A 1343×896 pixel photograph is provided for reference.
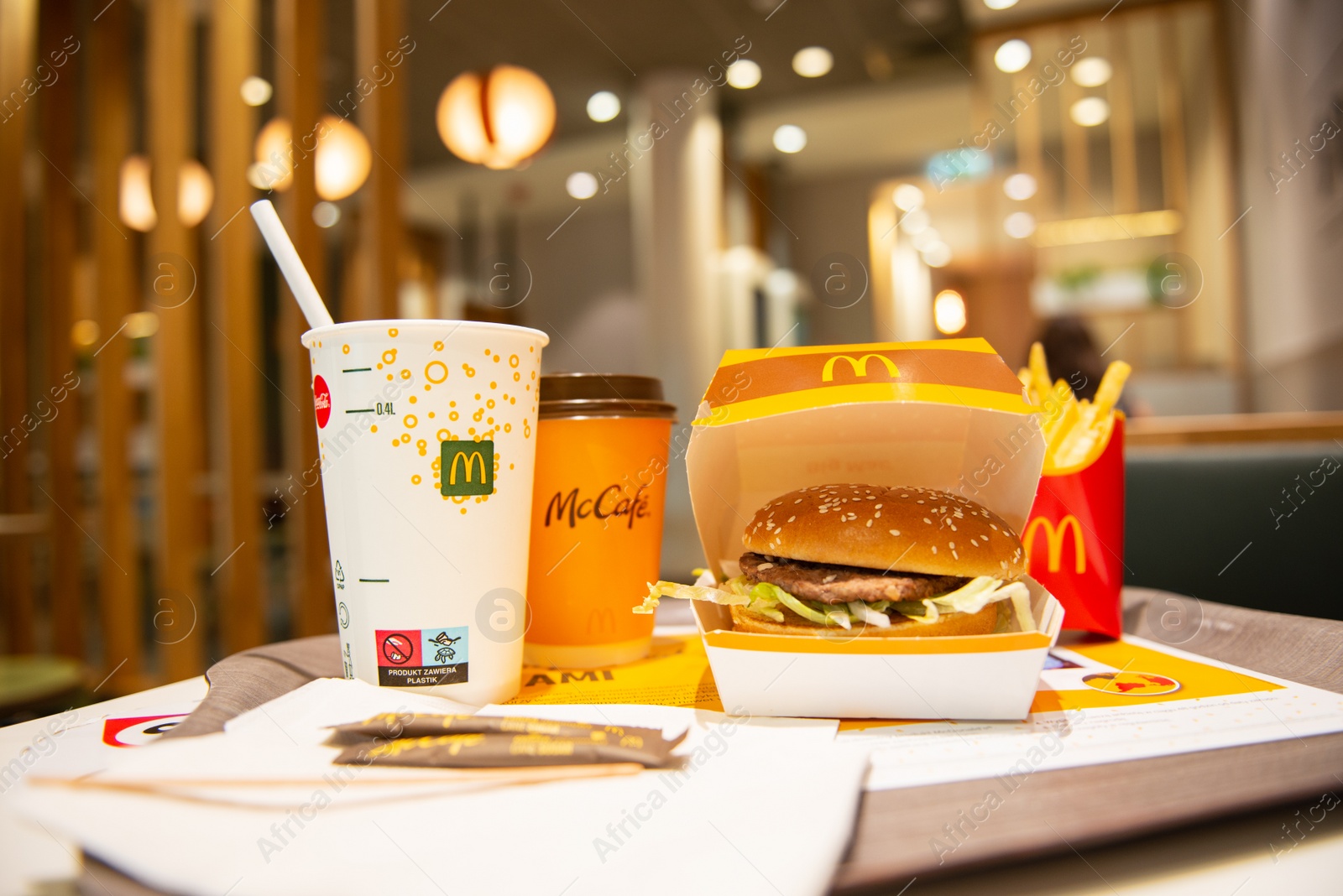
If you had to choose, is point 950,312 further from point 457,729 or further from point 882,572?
point 457,729

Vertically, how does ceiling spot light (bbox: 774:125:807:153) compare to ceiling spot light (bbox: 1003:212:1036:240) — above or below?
above

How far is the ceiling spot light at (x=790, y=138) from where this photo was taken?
7.27 m

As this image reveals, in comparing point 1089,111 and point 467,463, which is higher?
point 1089,111

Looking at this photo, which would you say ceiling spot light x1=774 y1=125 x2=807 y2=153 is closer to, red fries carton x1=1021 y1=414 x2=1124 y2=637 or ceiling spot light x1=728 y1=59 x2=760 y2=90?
ceiling spot light x1=728 y1=59 x2=760 y2=90

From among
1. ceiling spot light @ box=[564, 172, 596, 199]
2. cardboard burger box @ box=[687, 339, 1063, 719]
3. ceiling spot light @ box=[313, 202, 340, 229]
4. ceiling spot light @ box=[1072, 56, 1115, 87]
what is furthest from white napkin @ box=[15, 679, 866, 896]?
ceiling spot light @ box=[564, 172, 596, 199]

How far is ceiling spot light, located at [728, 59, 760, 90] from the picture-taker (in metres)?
6.00

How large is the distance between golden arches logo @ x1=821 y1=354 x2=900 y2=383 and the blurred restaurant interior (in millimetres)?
773

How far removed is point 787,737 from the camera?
0.66 m

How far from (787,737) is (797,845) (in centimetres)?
20

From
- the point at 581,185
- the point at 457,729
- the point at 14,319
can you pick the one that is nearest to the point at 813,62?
the point at 581,185

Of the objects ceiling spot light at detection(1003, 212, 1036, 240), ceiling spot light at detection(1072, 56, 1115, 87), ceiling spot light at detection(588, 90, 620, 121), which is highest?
ceiling spot light at detection(588, 90, 620, 121)

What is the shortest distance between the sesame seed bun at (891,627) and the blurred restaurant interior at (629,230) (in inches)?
30.9

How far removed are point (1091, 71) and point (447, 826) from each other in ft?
22.8

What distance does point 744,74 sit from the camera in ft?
20.2
